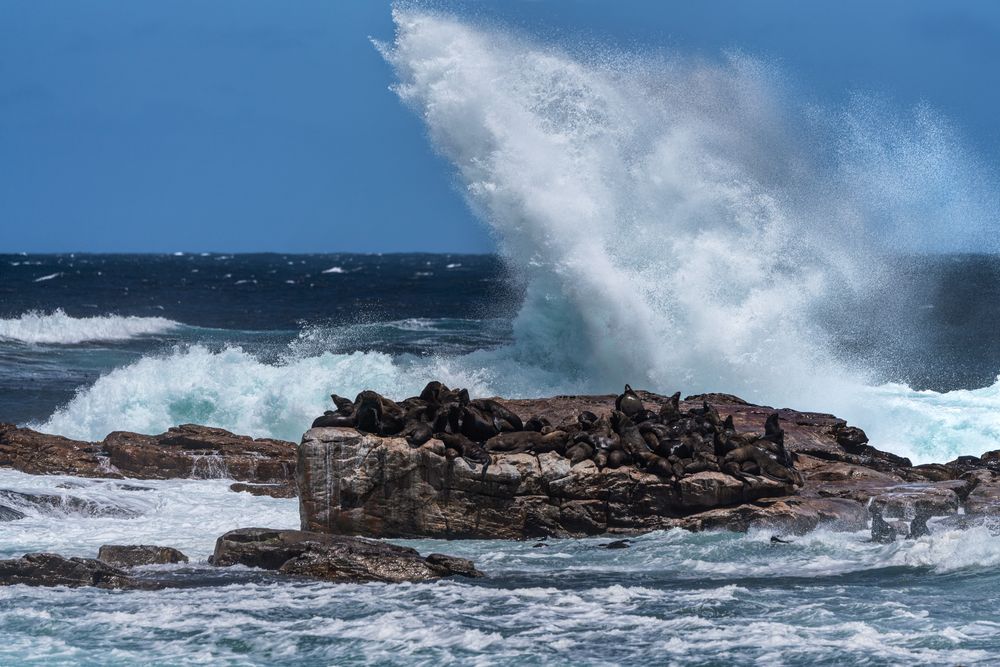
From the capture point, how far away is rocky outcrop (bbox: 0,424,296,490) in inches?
728

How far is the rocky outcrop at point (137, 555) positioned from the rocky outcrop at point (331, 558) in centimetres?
44

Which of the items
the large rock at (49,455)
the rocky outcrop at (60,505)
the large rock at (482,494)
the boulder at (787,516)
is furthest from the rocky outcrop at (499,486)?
the large rock at (49,455)

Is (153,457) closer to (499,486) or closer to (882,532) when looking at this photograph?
(499,486)

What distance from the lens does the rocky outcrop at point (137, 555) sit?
1278cm

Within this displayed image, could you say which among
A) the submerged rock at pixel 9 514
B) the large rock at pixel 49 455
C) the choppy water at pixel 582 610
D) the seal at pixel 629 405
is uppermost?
the seal at pixel 629 405

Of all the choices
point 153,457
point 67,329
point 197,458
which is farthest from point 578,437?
point 67,329

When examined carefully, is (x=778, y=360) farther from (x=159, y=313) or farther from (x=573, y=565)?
(x=159, y=313)

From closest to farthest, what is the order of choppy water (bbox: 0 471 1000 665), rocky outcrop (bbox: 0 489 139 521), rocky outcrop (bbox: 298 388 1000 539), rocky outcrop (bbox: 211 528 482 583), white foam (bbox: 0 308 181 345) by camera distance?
choppy water (bbox: 0 471 1000 665)
rocky outcrop (bbox: 211 528 482 583)
rocky outcrop (bbox: 298 388 1000 539)
rocky outcrop (bbox: 0 489 139 521)
white foam (bbox: 0 308 181 345)

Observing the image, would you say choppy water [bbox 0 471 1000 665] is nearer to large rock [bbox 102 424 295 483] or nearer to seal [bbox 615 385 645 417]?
seal [bbox 615 385 645 417]

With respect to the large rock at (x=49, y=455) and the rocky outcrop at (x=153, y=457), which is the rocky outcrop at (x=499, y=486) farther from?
the large rock at (x=49, y=455)

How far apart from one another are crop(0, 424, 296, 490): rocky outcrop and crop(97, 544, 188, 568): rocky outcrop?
490 cm

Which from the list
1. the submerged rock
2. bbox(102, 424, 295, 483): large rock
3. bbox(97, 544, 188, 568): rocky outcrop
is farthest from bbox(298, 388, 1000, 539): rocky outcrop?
bbox(102, 424, 295, 483): large rock

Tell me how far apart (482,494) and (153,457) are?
6.90 meters

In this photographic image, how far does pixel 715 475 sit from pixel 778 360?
31.2ft
